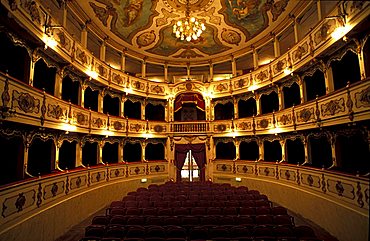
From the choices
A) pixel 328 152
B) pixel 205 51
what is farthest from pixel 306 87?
pixel 205 51

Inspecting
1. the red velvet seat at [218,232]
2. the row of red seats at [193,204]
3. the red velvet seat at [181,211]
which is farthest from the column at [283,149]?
the red velvet seat at [218,232]

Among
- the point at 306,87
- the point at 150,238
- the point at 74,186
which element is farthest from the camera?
the point at 306,87

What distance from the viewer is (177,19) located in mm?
12281

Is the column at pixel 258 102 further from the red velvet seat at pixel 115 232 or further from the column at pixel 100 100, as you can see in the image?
the red velvet seat at pixel 115 232

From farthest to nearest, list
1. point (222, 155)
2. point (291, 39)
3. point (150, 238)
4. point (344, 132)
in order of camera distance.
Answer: point (222, 155)
point (291, 39)
point (344, 132)
point (150, 238)

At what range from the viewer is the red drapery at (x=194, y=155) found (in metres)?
14.6

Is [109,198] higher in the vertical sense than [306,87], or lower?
lower

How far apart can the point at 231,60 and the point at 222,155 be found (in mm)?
7536

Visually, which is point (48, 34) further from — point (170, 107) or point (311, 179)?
point (311, 179)

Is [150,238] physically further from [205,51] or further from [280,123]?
[205,51]

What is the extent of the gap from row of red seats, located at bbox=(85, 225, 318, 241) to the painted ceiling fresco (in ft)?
34.3

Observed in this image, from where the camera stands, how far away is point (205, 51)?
616 inches

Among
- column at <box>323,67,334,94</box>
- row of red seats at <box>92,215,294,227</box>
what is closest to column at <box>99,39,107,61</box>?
row of red seats at <box>92,215,294,227</box>

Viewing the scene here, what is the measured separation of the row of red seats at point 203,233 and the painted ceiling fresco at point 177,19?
10446mm
